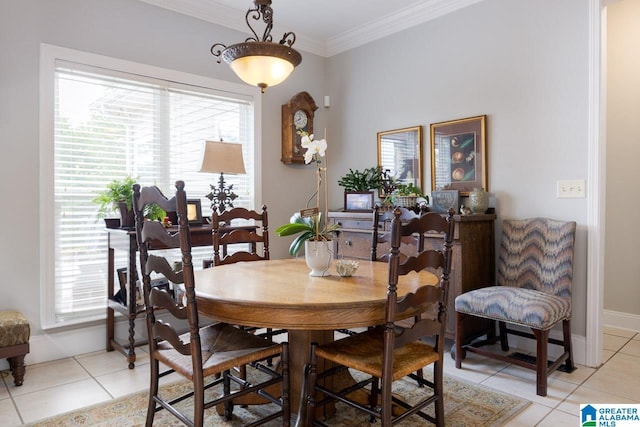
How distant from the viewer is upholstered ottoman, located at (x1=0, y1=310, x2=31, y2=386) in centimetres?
252

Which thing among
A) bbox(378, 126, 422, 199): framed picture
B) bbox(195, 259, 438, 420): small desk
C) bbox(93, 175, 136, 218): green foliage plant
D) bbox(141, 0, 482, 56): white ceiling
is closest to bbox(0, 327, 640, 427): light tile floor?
bbox(195, 259, 438, 420): small desk

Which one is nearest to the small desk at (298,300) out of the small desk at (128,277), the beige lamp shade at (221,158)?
the small desk at (128,277)

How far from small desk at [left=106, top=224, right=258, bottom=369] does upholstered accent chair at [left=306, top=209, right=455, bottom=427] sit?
5.32 ft

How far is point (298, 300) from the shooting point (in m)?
1.60

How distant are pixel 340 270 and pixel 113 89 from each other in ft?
7.97

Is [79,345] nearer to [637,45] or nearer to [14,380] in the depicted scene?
[14,380]

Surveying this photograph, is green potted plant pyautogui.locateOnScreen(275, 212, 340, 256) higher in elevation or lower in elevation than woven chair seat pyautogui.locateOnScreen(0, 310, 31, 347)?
higher

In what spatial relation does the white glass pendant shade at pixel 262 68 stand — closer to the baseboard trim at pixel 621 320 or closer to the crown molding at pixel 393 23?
the crown molding at pixel 393 23

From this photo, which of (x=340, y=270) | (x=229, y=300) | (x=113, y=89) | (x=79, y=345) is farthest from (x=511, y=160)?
(x=79, y=345)

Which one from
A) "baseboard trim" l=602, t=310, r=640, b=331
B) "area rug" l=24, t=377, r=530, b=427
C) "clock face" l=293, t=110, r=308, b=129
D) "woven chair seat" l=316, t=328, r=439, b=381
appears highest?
"clock face" l=293, t=110, r=308, b=129

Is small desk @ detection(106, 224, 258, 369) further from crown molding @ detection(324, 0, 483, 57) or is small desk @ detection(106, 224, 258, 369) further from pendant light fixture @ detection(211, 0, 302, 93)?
crown molding @ detection(324, 0, 483, 57)

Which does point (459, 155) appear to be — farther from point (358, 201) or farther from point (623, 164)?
point (623, 164)

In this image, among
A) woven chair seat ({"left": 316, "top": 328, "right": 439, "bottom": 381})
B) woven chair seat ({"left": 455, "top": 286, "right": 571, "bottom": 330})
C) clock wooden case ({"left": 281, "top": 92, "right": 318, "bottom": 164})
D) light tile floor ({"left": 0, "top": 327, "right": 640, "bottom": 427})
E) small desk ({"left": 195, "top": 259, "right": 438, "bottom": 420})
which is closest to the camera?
small desk ({"left": 195, "top": 259, "right": 438, "bottom": 420})

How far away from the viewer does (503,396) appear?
7.89 feet
